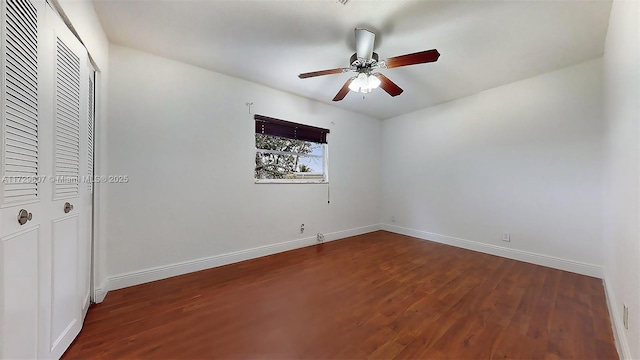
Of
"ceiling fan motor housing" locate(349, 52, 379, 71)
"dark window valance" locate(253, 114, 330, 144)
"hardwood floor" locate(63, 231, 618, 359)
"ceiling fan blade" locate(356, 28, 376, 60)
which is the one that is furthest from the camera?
"dark window valance" locate(253, 114, 330, 144)

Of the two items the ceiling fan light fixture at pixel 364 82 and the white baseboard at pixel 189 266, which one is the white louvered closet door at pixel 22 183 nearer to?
the white baseboard at pixel 189 266

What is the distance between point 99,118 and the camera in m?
1.98

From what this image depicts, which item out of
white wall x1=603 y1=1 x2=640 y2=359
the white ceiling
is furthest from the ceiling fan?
white wall x1=603 y1=1 x2=640 y2=359

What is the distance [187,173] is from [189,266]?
109 centimetres

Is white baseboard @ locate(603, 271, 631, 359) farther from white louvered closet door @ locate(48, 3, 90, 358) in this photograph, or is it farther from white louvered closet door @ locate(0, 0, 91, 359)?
white louvered closet door @ locate(48, 3, 90, 358)

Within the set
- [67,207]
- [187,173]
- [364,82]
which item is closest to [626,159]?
[364,82]

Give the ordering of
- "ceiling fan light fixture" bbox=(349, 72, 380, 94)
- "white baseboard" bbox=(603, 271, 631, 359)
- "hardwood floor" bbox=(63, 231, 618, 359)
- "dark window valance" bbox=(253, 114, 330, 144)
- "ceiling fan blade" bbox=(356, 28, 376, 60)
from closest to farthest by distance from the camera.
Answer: "white baseboard" bbox=(603, 271, 631, 359) → "hardwood floor" bbox=(63, 231, 618, 359) → "ceiling fan blade" bbox=(356, 28, 376, 60) → "ceiling fan light fixture" bbox=(349, 72, 380, 94) → "dark window valance" bbox=(253, 114, 330, 144)

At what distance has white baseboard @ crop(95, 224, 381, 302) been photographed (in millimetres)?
2127

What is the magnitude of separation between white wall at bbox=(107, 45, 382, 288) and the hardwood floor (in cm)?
35

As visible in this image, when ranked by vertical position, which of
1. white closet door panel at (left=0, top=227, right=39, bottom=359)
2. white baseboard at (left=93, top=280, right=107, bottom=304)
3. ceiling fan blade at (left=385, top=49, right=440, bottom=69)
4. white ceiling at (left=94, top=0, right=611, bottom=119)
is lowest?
white baseboard at (left=93, top=280, right=107, bottom=304)

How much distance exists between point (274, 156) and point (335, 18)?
79.6 inches

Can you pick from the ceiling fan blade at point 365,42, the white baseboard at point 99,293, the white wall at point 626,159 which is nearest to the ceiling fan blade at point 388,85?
the ceiling fan blade at point 365,42

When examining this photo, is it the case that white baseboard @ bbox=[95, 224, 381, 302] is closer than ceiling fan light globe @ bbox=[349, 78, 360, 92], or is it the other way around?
white baseboard @ bbox=[95, 224, 381, 302]

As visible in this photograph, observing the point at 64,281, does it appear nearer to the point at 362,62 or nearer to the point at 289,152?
the point at 289,152
